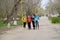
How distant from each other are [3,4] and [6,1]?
2.24 meters

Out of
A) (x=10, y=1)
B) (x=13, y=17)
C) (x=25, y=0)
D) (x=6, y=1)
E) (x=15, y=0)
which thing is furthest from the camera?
(x=25, y=0)

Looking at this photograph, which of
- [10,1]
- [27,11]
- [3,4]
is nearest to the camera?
[3,4]

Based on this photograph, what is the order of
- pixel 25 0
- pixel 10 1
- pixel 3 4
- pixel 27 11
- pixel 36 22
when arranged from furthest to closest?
pixel 27 11 → pixel 25 0 → pixel 10 1 → pixel 3 4 → pixel 36 22

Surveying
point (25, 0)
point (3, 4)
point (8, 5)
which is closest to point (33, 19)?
point (3, 4)

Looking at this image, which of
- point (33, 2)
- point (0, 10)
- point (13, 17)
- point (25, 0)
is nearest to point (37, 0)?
point (33, 2)

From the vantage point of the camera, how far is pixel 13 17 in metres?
44.8

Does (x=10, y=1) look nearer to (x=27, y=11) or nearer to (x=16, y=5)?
(x=16, y=5)

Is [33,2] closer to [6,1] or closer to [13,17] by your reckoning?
[13,17]

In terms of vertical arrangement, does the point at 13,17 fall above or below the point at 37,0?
below

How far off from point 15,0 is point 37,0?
37.8 feet

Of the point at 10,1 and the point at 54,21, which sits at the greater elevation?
the point at 10,1

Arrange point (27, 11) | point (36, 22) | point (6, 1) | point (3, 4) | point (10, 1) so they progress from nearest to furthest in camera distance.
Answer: point (36, 22) < point (3, 4) < point (6, 1) < point (10, 1) < point (27, 11)

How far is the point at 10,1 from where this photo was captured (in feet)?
124

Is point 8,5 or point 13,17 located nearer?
point 8,5
